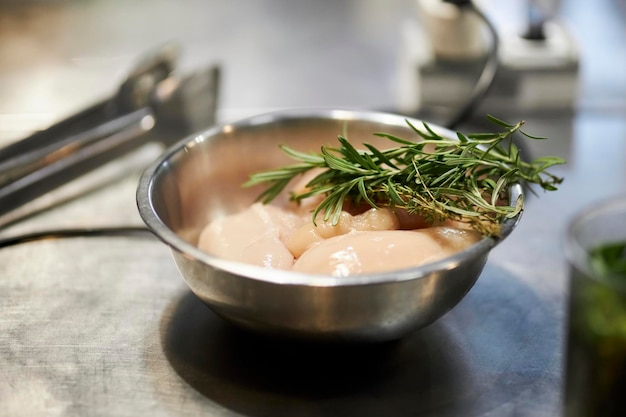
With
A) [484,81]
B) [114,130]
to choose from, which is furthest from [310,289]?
[484,81]

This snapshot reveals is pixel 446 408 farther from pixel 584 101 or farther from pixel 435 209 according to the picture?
pixel 584 101

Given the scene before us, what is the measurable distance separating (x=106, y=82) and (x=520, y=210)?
1.12 meters

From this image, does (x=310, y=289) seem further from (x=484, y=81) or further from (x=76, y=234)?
(x=484, y=81)

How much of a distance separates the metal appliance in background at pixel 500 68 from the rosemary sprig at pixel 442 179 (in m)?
0.55

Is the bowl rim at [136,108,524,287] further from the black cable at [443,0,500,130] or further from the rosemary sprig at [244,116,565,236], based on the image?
the black cable at [443,0,500,130]

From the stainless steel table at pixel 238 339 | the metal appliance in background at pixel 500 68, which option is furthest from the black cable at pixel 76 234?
the metal appliance in background at pixel 500 68

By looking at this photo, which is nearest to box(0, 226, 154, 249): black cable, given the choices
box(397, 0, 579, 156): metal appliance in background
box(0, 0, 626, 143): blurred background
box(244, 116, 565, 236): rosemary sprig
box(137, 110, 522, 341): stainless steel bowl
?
box(137, 110, 522, 341): stainless steel bowl

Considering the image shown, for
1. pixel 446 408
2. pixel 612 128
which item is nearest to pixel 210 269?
pixel 446 408

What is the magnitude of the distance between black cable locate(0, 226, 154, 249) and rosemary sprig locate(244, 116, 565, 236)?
0.97 feet

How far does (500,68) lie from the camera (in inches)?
51.2

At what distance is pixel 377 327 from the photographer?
62 centimetres

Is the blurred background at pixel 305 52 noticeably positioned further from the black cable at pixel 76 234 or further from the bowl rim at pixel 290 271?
the bowl rim at pixel 290 271

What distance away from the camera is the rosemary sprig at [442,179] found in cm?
65

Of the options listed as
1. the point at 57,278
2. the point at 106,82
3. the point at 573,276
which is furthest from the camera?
the point at 106,82
